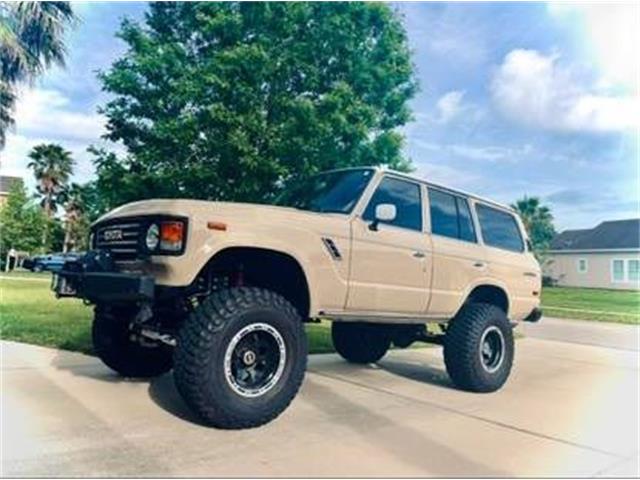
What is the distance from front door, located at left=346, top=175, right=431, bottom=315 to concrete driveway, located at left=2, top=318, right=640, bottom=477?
0.87 meters

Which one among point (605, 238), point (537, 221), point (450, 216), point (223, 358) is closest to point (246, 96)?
point (450, 216)

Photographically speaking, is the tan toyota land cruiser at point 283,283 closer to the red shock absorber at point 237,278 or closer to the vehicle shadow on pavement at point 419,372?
the red shock absorber at point 237,278

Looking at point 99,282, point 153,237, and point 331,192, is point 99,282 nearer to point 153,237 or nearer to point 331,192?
point 153,237

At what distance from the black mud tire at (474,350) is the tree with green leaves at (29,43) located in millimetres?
14652

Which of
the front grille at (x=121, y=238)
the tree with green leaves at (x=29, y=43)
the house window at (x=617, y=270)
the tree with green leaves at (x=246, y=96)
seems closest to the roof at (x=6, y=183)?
the tree with green leaves at (x=29, y=43)

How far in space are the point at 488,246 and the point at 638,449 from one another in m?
2.76

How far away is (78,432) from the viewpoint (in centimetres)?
380

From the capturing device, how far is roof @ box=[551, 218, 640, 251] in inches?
1577

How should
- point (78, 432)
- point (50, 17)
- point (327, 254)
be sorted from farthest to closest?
1. point (50, 17)
2. point (327, 254)
3. point (78, 432)

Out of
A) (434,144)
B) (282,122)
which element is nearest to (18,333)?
(282,122)

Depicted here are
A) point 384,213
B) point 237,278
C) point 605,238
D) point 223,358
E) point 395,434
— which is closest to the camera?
point 223,358

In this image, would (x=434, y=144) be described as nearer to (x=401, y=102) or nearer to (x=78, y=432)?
(x=401, y=102)

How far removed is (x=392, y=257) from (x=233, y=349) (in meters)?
1.79

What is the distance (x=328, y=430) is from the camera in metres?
4.20
